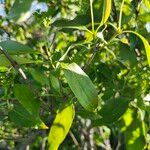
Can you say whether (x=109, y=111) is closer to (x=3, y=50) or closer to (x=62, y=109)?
(x=62, y=109)

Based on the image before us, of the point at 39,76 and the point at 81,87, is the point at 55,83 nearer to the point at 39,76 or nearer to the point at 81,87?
the point at 39,76

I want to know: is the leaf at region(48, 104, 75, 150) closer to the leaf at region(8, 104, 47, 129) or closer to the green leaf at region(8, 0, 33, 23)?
the leaf at region(8, 104, 47, 129)

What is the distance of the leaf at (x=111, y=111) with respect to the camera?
1459 millimetres

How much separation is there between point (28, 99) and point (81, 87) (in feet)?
0.64

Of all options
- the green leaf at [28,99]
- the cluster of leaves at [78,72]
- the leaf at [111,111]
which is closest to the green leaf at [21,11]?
the cluster of leaves at [78,72]

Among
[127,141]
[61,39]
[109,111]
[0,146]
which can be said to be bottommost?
[0,146]

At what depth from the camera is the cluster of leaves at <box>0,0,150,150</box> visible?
1.04 meters

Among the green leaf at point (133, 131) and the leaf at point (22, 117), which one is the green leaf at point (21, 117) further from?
the green leaf at point (133, 131)

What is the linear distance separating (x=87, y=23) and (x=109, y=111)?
0.29 m

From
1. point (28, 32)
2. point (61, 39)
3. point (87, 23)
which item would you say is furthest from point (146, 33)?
point (28, 32)

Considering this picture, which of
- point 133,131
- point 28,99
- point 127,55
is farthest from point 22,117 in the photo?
point 133,131

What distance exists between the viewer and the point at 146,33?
1398 mm

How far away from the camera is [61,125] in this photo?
1100 mm

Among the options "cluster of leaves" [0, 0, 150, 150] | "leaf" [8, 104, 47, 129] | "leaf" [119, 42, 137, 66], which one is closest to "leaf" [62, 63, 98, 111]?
"cluster of leaves" [0, 0, 150, 150]
